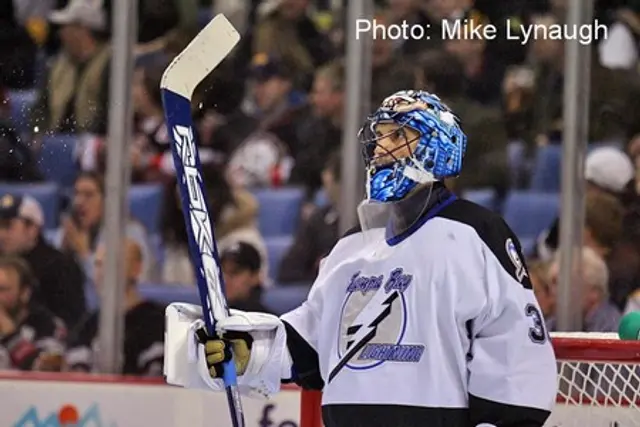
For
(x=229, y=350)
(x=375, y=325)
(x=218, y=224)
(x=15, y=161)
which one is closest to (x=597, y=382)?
(x=375, y=325)

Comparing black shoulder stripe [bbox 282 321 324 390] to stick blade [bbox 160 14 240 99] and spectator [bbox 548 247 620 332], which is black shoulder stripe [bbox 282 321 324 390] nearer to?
stick blade [bbox 160 14 240 99]

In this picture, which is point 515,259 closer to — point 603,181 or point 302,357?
point 302,357

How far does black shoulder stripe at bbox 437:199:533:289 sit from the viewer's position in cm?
223

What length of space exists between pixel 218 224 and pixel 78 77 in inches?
23.0

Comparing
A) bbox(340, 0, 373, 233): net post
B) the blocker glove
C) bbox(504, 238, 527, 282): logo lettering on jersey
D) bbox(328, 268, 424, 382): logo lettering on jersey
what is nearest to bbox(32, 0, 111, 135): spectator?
bbox(340, 0, 373, 233): net post

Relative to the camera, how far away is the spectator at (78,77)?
385 cm

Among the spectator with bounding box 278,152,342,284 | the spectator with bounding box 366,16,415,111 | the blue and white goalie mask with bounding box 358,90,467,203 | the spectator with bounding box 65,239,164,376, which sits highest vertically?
the spectator with bounding box 366,16,415,111

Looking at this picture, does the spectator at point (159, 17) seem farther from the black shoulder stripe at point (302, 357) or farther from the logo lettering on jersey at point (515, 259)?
the logo lettering on jersey at point (515, 259)

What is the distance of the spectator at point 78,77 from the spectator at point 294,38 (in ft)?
1.42

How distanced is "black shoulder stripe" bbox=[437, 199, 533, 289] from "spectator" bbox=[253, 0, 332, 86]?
1502mm

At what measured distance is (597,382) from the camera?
8.27 ft

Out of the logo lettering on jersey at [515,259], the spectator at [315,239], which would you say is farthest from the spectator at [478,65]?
the logo lettering on jersey at [515,259]

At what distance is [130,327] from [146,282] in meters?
0.13

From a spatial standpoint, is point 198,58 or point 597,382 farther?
point 597,382
